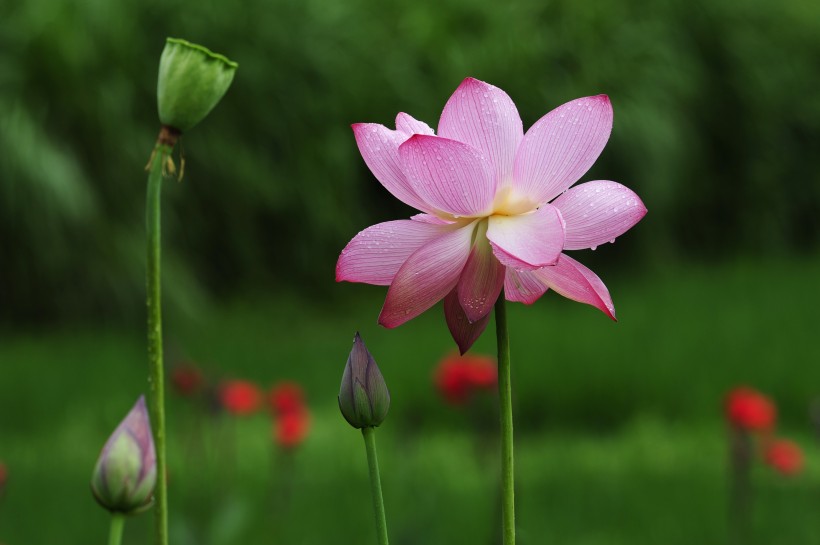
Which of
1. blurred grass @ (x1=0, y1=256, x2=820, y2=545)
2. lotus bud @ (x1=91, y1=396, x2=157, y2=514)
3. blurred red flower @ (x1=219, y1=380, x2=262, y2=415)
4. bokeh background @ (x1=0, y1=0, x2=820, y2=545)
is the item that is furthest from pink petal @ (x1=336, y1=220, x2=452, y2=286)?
blurred red flower @ (x1=219, y1=380, x2=262, y2=415)

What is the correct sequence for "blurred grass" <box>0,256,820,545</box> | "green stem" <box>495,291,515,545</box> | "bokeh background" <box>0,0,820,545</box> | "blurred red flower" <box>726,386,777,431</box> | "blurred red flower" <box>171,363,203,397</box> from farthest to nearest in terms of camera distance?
"bokeh background" <box>0,0,820,545</box>, "blurred grass" <box>0,256,820,545</box>, "blurred red flower" <box>171,363,203,397</box>, "blurred red flower" <box>726,386,777,431</box>, "green stem" <box>495,291,515,545</box>

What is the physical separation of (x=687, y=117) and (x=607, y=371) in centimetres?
308

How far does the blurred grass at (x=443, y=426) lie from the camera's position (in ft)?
6.41

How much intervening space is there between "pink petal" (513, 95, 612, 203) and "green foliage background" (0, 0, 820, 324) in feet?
11.0

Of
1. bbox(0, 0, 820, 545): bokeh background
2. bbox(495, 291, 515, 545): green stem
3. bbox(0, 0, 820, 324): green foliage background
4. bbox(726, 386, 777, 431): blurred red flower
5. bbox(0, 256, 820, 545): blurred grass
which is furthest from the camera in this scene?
bbox(0, 0, 820, 324): green foliage background

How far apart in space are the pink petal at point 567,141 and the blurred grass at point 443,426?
0.82 meters

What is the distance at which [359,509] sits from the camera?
2043mm

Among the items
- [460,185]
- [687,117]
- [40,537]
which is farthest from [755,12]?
[460,185]

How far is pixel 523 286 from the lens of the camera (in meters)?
0.49

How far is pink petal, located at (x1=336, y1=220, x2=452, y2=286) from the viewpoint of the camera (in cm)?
45

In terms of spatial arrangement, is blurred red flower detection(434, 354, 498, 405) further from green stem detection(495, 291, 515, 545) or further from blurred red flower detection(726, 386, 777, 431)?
green stem detection(495, 291, 515, 545)

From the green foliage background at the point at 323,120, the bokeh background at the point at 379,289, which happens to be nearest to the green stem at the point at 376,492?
the bokeh background at the point at 379,289

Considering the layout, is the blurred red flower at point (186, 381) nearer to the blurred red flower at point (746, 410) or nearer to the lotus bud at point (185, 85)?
the blurred red flower at point (746, 410)

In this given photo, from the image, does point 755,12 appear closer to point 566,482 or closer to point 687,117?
point 687,117
